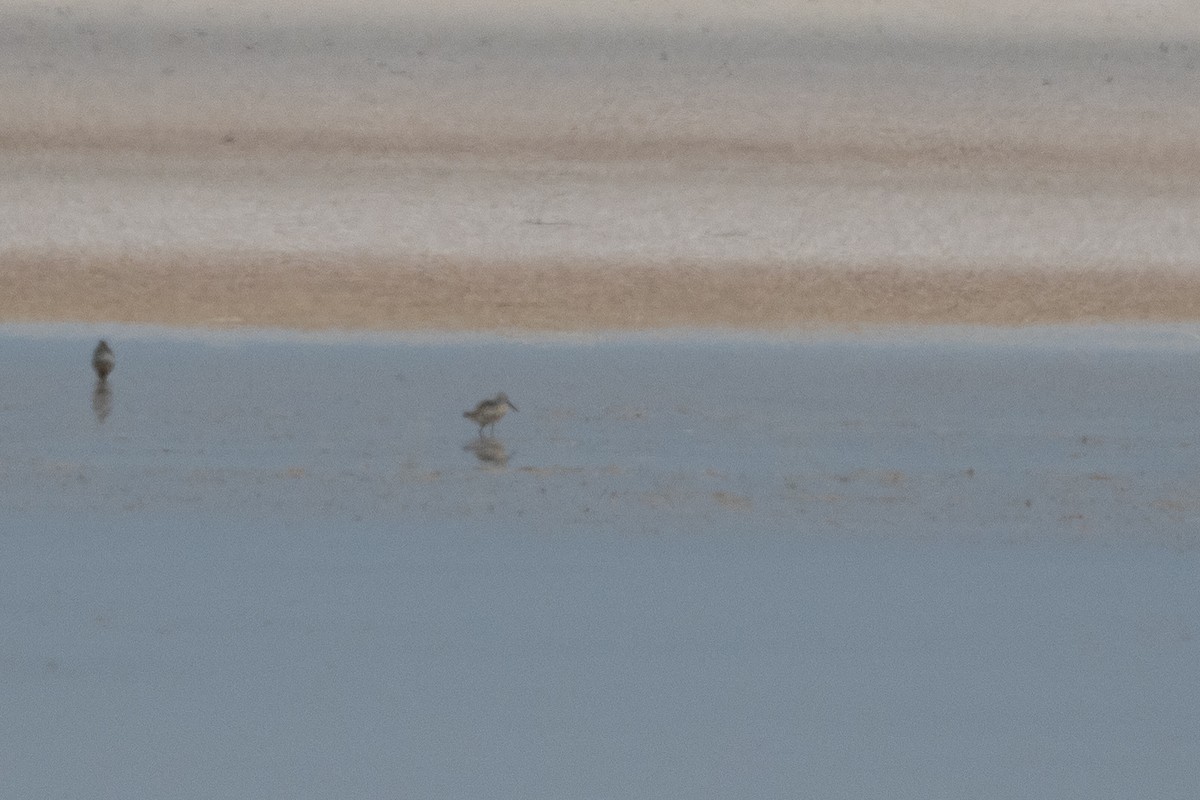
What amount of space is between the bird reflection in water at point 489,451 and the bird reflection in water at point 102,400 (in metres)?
1.69

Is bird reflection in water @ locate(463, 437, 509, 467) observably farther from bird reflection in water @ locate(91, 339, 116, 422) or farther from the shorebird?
bird reflection in water @ locate(91, 339, 116, 422)

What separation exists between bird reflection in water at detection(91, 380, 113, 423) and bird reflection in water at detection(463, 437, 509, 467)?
1.69 meters

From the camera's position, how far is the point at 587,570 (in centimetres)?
835

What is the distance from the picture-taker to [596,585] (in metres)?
8.09

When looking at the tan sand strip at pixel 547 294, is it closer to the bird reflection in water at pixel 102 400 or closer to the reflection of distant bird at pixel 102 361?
the reflection of distant bird at pixel 102 361

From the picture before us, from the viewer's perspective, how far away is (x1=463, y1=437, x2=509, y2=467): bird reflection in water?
10797mm

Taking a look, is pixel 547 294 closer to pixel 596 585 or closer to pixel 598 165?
pixel 598 165

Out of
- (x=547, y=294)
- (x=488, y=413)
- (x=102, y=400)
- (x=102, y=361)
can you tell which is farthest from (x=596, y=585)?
(x=547, y=294)

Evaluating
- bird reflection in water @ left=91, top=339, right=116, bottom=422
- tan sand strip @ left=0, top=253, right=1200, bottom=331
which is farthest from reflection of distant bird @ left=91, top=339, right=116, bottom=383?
tan sand strip @ left=0, top=253, right=1200, bottom=331

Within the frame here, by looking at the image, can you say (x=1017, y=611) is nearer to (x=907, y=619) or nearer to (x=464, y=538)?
(x=907, y=619)

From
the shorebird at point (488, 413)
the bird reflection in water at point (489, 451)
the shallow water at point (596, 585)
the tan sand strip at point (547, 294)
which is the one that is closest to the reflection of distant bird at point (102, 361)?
the shallow water at point (596, 585)

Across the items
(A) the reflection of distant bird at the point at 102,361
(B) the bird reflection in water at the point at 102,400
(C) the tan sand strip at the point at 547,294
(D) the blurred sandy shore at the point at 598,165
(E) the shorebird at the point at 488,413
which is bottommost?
(E) the shorebird at the point at 488,413

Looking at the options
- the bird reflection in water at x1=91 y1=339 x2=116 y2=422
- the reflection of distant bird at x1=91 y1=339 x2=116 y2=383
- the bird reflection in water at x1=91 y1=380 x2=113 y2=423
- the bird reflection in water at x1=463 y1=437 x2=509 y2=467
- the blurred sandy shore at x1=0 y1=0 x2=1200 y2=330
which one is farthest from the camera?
the blurred sandy shore at x1=0 y1=0 x2=1200 y2=330

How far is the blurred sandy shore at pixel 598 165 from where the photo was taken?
17031 millimetres
